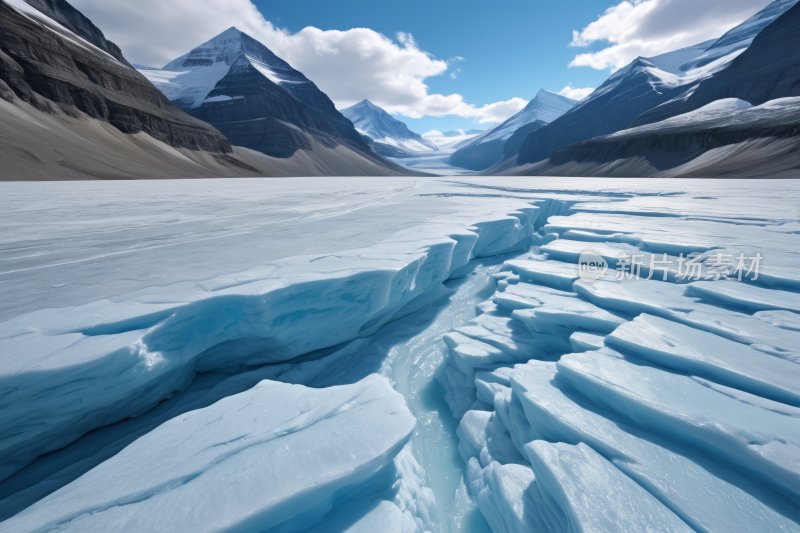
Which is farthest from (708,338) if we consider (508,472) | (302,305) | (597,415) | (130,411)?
(130,411)

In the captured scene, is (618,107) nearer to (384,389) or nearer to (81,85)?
(81,85)

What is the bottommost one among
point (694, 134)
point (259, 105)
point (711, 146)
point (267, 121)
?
point (711, 146)

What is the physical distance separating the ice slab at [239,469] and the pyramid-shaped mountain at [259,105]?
6214 centimetres

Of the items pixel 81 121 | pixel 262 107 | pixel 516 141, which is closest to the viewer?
pixel 81 121

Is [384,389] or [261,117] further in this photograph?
[261,117]

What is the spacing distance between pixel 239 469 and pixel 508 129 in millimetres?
145910

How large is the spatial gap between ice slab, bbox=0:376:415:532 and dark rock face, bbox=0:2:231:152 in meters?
45.0

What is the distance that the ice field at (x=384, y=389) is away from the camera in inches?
51.0

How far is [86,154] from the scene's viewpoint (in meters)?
26.5

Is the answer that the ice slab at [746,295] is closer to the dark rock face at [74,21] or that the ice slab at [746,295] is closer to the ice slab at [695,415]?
the ice slab at [695,415]

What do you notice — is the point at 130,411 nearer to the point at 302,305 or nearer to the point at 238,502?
the point at 302,305

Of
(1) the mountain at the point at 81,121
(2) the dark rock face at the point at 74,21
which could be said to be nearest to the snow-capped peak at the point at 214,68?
(2) the dark rock face at the point at 74,21

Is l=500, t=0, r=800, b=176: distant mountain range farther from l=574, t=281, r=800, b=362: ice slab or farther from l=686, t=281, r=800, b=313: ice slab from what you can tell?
l=574, t=281, r=800, b=362: ice slab

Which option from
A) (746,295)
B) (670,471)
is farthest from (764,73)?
(670,471)
